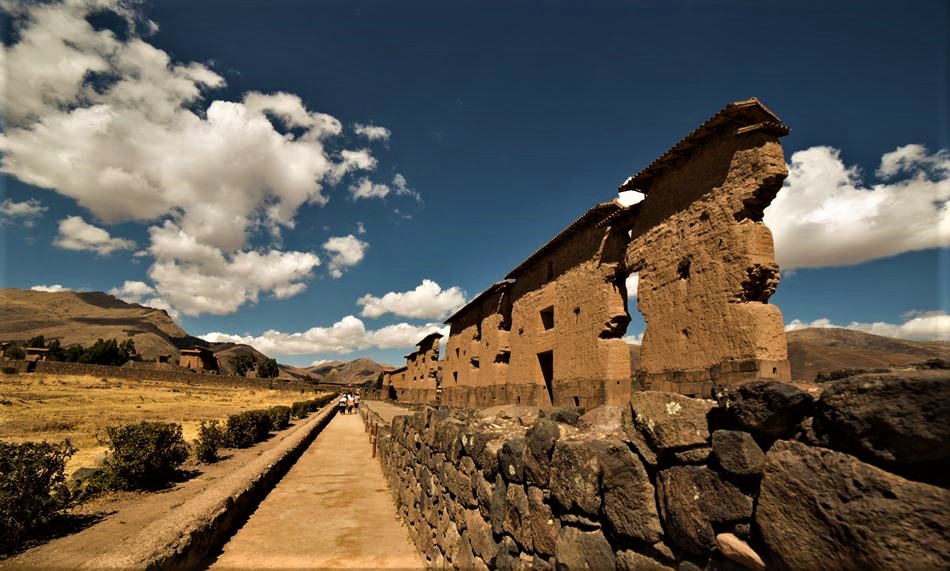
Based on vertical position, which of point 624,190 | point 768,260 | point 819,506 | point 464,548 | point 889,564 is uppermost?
point 624,190

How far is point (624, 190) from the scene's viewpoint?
11648 mm

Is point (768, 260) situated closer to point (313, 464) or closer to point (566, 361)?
point (566, 361)

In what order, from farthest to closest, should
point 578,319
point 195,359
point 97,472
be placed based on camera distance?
point 195,359, point 578,319, point 97,472

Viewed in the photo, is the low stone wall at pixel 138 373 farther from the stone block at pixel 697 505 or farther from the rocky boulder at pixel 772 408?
the rocky boulder at pixel 772 408

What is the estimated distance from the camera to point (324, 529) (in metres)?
7.66

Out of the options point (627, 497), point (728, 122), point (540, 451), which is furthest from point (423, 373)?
point (627, 497)

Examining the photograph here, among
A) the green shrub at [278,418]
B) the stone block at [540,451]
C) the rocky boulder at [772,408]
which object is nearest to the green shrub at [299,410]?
the green shrub at [278,418]

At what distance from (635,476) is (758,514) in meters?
0.77

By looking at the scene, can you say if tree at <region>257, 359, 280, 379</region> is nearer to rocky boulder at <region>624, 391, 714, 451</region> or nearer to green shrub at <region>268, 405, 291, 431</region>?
green shrub at <region>268, 405, 291, 431</region>

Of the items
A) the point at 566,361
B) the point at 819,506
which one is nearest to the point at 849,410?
the point at 819,506

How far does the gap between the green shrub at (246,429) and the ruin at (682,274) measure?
11722 millimetres

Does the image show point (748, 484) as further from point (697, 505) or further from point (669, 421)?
point (669, 421)

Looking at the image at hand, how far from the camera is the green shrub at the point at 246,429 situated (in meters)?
15.8

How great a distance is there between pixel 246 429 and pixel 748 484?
18.3 m
